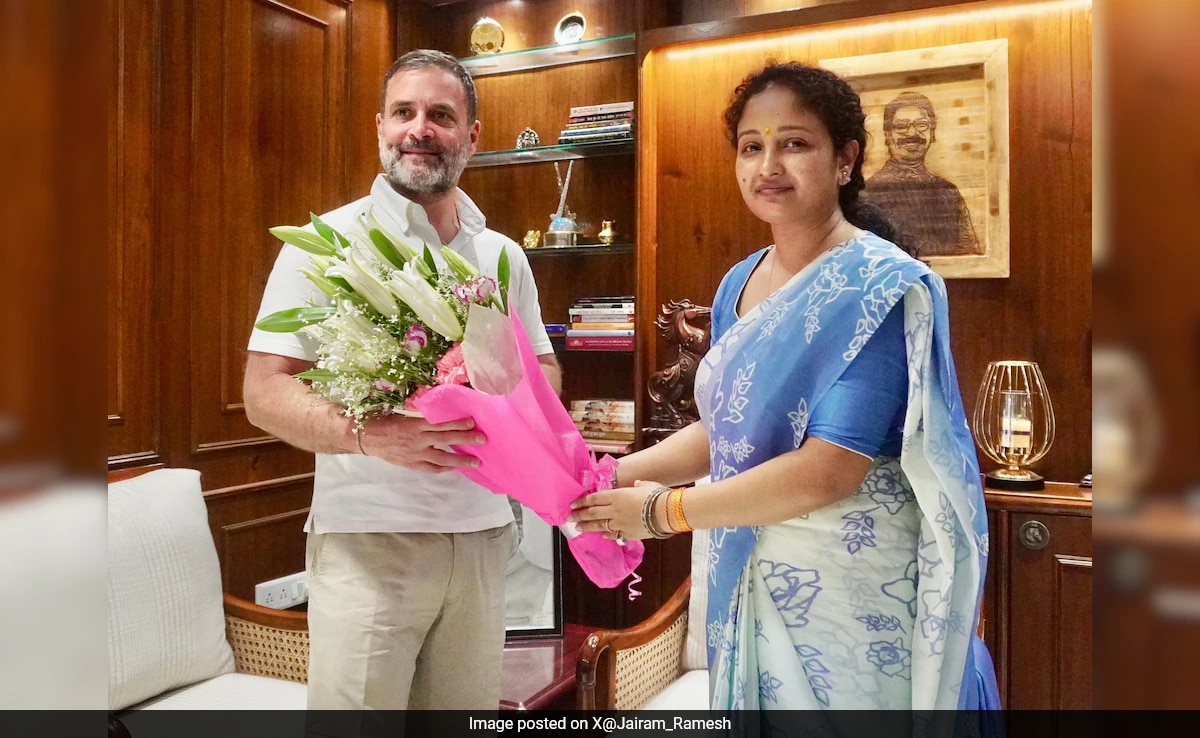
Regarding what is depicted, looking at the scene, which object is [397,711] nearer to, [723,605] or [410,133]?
[723,605]

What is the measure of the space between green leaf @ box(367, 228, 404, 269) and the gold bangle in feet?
1.63

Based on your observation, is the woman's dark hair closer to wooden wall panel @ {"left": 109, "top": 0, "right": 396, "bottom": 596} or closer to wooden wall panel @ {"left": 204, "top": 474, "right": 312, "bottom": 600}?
wooden wall panel @ {"left": 109, "top": 0, "right": 396, "bottom": 596}

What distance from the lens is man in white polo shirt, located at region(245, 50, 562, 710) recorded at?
1.41 metres

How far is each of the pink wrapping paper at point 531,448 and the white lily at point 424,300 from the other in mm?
82

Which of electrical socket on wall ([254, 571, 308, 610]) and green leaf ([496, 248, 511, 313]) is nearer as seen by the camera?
green leaf ([496, 248, 511, 313])

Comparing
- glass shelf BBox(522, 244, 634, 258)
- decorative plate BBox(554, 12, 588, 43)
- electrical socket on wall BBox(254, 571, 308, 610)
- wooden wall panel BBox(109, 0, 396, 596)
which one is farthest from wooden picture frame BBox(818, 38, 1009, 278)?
electrical socket on wall BBox(254, 571, 308, 610)

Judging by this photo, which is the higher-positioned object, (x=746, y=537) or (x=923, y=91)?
(x=923, y=91)

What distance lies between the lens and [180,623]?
1.80 metres

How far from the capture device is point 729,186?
2.54m

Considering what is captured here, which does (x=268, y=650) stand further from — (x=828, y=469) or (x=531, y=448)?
(x=828, y=469)

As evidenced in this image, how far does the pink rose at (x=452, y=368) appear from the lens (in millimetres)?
1041

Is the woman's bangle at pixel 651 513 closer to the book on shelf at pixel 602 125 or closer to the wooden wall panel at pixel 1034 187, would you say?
the wooden wall panel at pixel 1034 187
